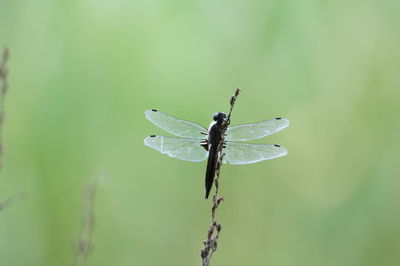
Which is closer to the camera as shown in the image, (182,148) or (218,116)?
(218,116)

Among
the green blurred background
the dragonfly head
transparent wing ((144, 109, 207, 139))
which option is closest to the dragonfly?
transparent wing ((144, 109, 207, 139))

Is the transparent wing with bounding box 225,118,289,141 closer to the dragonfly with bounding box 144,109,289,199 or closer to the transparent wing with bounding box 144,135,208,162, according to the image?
the dragonfly with bounding box 144,109,289,199

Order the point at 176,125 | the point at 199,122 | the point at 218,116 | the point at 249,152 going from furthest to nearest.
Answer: the point at 199,122 → the point at 176,125 → the point at 249,152 → the point at 218,116

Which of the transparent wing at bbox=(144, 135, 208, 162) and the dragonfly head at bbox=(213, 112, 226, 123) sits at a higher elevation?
the dragonfly head at bbox=(213, 112, 226, 123)

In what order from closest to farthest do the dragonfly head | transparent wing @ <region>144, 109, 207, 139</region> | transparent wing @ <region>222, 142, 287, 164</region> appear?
the dragonfly head
transparent wing @ <region>222, 142, 287, 164</region>
transparent wing @ <region>144, 109, 207, 139</region>

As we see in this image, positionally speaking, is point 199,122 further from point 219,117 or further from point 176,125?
point 219,117

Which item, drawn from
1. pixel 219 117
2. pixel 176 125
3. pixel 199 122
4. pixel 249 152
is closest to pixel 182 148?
pixel 176 125

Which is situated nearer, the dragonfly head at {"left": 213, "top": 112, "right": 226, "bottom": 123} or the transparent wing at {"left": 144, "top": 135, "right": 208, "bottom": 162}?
the dragonfly head at {"left": 213, "top": 112, "right": 226, "bottom": 123}

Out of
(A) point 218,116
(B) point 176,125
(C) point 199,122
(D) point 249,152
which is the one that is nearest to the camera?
(A) point 218,116
